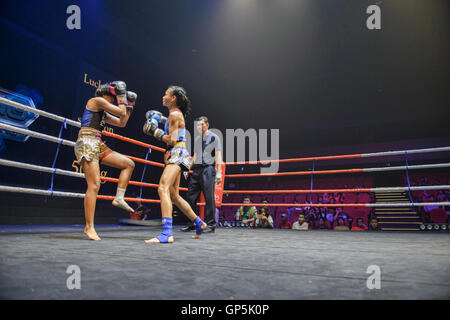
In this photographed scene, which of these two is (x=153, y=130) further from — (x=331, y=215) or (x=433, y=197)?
(x=433, y=197)

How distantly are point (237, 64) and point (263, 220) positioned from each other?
4.34 meters

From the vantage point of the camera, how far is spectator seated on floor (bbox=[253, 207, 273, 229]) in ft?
16.7

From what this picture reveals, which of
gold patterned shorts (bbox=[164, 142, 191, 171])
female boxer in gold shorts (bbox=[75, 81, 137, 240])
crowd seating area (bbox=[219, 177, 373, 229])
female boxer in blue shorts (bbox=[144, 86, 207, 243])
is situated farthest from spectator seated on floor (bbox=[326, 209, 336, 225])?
female boxer in gold shorts (bbox=[75, 81, 137, 240])

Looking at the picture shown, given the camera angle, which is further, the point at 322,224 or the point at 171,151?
the point at 322,224

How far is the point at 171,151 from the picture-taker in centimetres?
231

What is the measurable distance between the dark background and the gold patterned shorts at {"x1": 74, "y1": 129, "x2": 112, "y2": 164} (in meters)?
2.77

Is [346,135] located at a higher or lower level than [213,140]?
higher

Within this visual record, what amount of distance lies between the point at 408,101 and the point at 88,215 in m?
9.68

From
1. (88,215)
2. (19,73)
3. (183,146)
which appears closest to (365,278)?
(183,146)

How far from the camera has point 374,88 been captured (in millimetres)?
8492

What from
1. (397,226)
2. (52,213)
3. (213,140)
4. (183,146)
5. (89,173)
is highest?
(213,140)

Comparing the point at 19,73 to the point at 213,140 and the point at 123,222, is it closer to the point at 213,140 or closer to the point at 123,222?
the point at 123,222

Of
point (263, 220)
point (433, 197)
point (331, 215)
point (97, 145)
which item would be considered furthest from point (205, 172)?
point (433, 197)
